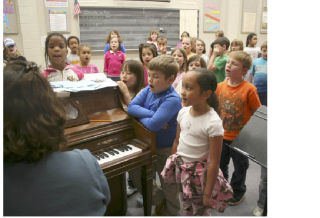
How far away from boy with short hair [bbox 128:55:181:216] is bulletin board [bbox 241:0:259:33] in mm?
5762

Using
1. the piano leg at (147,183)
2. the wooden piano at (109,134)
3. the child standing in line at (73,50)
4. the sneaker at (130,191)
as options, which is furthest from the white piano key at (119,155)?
the child standing in line at (73,50)

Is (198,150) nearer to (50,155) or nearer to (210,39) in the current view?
(50,155)

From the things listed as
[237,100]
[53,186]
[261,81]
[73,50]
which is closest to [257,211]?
[237,100]

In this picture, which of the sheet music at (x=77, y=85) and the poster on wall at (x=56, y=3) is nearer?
the sheet music at (x=77, y=85)

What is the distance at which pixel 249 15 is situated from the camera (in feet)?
22.7

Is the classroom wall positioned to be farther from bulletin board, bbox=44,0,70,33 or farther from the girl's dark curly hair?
the girl's dark curly hair

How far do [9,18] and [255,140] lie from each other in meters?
4.77

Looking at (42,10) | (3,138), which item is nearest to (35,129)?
(3,138)

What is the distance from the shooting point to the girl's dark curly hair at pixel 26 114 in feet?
2.57

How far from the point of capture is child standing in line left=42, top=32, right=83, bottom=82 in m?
2.00

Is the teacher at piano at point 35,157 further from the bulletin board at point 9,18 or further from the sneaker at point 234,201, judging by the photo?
the bulletin board at point 9,18

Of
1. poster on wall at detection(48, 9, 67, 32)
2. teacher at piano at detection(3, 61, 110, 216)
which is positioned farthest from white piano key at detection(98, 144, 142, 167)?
poster on wall at detection(48, 9, 67, 32)

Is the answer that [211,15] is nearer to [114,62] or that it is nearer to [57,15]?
[114,62]

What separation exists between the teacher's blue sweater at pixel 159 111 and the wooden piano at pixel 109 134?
0.07m
